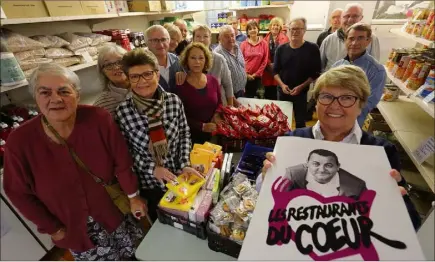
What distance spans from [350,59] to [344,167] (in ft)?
5.16

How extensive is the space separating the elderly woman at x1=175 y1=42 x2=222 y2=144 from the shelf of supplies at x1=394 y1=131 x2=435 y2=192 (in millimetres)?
1434

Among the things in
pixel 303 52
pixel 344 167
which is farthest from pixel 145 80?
pixel 303 52

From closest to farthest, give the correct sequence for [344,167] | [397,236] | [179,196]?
[397,236] < [344,167] < [179,196]

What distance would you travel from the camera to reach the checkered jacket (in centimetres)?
123

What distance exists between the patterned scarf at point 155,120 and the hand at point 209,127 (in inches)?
20.1

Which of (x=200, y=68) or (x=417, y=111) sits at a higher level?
(x=200, y=68)

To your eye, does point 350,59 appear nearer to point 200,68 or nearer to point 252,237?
point 200,68

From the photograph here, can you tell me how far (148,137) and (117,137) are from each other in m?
0.18

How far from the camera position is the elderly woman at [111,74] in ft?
4.63

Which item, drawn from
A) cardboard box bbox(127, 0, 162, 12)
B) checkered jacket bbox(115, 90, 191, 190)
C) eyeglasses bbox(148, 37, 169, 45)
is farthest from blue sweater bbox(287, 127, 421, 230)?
cardboard box bbox(127, 0, 162, 12)

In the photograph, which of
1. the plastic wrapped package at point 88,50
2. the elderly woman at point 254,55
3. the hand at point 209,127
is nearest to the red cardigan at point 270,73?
the elderly woman at point 254,55

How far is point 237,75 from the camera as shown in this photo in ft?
8.62

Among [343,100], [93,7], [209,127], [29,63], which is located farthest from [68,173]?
[93,7]

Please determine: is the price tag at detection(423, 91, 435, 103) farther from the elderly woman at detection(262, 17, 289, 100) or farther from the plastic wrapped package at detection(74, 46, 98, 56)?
the plastic wrapped package at detection(74, 46, 98, 56)
